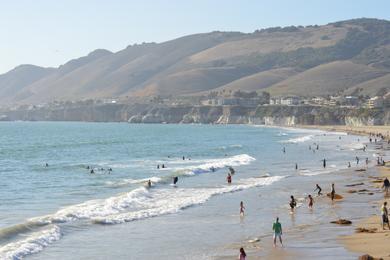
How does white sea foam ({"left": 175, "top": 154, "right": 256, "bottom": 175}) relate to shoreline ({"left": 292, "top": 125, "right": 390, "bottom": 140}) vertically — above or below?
below

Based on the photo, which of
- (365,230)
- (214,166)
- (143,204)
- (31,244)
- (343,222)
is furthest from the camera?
(214,166)

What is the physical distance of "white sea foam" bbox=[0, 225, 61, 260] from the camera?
23094 mm

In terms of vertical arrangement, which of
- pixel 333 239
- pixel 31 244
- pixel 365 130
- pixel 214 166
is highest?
pixel 365 130

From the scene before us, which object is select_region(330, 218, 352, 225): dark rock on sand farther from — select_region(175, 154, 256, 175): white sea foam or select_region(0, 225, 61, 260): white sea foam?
select_region(175, 154, 256, 175): white sea foam

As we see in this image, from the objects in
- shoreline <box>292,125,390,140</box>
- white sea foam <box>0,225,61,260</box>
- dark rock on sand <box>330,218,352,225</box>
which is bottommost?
white sea foam <box>0,225,61,260</box>

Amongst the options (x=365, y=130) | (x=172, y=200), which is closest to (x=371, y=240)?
(x=172, y=200)

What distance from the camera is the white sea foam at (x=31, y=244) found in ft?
75.8

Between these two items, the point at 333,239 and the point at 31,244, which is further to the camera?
the point at 333,239

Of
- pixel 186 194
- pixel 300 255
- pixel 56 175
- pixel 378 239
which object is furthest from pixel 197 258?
pixel 56 175

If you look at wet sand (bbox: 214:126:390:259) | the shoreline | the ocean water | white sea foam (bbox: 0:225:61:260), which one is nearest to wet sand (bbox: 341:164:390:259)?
wet sand (bbox: 214:126:390:259)

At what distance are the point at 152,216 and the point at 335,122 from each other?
157567 millimetres

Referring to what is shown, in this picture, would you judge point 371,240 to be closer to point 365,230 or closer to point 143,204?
point 365,230

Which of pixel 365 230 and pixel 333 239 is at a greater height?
pixel 365 230

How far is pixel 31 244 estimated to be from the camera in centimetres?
2461
